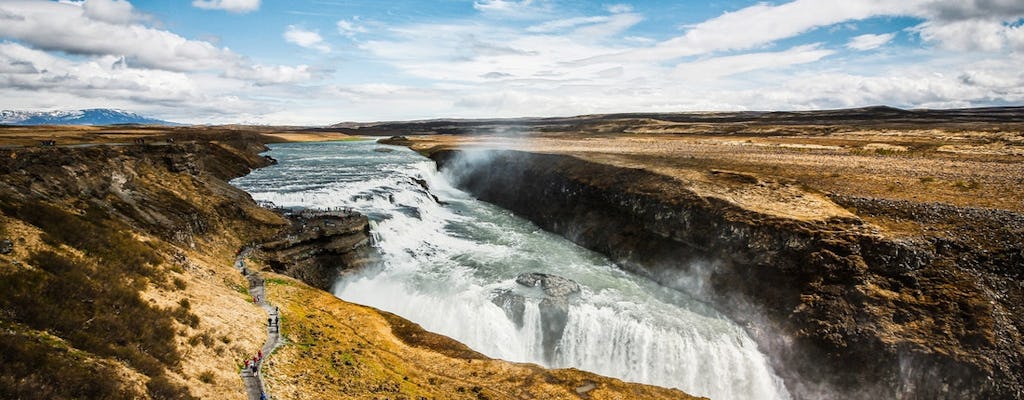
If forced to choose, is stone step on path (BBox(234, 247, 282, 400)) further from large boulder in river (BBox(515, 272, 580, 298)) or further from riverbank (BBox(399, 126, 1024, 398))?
riverbank (BBox(399, 126, 1024, 398))

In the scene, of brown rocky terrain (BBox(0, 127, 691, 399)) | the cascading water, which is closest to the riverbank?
Result: the cascading water

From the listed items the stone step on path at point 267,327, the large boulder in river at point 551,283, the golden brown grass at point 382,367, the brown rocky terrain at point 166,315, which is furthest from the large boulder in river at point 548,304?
the stone step on path at point 267,327

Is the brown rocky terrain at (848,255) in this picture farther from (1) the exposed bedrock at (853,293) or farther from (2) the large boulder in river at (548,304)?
(2) the large boulder in river at (548,304)

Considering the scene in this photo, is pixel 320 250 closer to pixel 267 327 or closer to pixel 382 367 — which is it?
pixel 267 327

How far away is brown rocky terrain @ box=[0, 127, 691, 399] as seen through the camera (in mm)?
14500

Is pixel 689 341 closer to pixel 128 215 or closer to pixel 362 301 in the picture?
pixel 362 301

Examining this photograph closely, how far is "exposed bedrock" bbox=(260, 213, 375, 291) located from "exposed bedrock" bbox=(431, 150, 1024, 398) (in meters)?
24.2

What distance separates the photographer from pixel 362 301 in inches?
1427

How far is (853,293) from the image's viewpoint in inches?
1159

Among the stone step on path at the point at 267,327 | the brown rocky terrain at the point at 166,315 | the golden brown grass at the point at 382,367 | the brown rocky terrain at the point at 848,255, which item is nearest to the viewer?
the brown rocky terrain at the point at 166,315

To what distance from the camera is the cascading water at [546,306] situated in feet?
95.7

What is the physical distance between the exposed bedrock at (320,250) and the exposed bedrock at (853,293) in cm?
2423

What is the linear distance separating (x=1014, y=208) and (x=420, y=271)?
43.5m

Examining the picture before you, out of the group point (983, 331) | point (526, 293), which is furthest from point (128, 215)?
point (983, 331)
